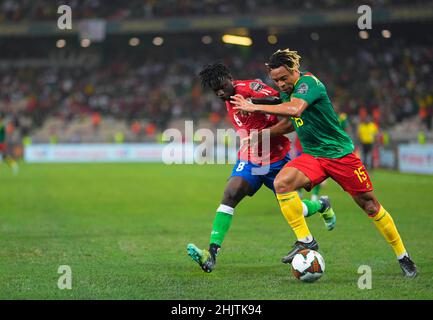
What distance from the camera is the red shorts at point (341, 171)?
813 centimetres

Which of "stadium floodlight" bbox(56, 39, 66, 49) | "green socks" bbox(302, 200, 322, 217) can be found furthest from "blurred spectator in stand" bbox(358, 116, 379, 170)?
"stadium floodlight" bbox(56, 39, 66, 49)

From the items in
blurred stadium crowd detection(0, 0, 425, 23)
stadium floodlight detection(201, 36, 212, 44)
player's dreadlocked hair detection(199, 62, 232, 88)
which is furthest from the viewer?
stadium floodlight detection(201, 36, 212, 44)

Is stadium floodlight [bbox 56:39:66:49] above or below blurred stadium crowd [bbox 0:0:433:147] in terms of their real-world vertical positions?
above

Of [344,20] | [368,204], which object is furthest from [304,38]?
[368,204]

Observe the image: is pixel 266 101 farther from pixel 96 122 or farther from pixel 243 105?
pixel 96 122

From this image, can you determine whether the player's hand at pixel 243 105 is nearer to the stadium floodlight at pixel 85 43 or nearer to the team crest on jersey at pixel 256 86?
the team crest on jersey at pixel 256 86

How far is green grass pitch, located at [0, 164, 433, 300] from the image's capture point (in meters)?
7.45

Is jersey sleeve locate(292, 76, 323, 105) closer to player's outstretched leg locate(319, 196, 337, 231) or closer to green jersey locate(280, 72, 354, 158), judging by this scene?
green jersey locate(280, 72, 354, 158)

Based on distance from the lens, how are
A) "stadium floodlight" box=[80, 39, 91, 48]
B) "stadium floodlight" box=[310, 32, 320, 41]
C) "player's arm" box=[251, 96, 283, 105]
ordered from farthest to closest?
"stadium floodlight" box=[80, 39, 91, 48] → "stadium floodlight" box=[310, 32, 320, 41] → "player's arm" box=[251, 96, 283, 105]

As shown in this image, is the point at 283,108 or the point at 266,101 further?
the point at 266,101

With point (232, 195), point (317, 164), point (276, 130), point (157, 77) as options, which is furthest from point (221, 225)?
point (157, 77)

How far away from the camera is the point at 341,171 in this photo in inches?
321

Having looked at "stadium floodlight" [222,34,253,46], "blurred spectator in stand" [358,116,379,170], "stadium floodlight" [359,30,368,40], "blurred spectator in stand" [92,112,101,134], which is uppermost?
"stadium floodlight" [222,34,253,46]

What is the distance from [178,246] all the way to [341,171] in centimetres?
343
